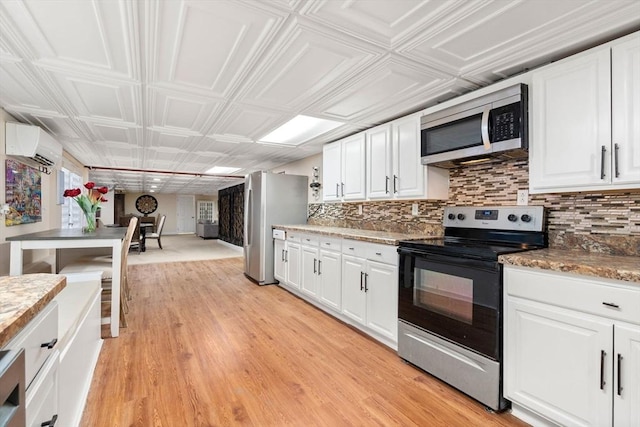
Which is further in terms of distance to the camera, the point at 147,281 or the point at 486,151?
the point at 147,281

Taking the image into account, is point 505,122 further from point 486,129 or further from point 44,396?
point 44,396

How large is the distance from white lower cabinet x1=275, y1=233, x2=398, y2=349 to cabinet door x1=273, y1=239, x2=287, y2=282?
36cm

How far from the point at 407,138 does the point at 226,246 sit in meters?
7.78

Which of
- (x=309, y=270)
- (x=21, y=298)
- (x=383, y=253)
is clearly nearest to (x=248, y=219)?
(x=309, y=270)

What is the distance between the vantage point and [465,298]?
1.96 metres

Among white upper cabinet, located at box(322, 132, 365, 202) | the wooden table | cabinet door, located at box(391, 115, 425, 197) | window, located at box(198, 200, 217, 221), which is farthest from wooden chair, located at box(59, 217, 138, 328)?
window, located at box(198, 200, 217, 221)

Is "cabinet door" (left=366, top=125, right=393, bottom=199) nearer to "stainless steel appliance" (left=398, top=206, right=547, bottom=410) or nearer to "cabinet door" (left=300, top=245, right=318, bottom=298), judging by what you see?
"stainless steel appliance" (left=398, top=206, right=547, bottom=410)

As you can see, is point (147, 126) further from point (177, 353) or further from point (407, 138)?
point (407, 138)

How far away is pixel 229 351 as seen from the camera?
2543 millimetres

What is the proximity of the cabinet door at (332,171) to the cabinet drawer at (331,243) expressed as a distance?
0.62 metres

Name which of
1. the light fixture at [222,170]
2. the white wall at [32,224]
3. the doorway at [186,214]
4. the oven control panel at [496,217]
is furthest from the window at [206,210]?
the oven control panel at [496,217]

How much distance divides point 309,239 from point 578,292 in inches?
107

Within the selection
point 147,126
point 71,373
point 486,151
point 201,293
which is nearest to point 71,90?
point 147,126

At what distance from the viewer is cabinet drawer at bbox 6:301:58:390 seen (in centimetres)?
85
